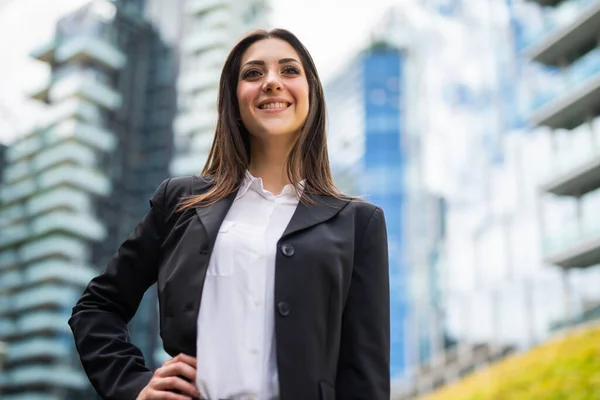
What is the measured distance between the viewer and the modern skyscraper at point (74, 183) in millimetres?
24625

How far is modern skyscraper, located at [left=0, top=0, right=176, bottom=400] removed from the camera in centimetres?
2462

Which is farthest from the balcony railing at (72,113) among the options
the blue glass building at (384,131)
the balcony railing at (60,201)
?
the blue glass building at (384,131)

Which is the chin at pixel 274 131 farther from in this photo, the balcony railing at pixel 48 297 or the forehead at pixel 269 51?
the balcony railing at pixel 48 297

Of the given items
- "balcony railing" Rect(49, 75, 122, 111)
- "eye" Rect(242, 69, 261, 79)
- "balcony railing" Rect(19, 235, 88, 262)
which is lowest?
"eye" Rect(242, 69, 261, 79)

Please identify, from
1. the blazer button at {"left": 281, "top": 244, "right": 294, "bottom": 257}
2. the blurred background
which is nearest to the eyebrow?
the blazer button at {"left": 281, "top": 244, "right": 294, "bottom": 257}

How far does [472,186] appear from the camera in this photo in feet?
62.4

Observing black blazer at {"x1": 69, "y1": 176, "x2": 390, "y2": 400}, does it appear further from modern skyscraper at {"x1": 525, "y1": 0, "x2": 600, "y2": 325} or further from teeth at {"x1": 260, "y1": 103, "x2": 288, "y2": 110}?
modern skyscraper at {"x1": 525, "y1": 0, "x2": 600, "y2": 325}

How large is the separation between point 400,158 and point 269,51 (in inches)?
1022

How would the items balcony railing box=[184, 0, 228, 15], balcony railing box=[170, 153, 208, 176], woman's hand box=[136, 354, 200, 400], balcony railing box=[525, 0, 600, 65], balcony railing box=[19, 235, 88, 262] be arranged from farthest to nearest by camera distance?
balcony railing box=[184, 0, 228, 15] < balcony railing box=[170, 153, 208, 176] < balcony railing box=[19, 235, 88, 262] < balcony railing box=[525, 0, 600, 65] < woman's hand box=[136, 354, 200, 400]

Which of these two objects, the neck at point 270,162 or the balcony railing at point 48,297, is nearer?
the neck at point 270,162

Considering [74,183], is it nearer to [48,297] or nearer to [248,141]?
[48,297]

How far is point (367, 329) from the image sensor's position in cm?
126

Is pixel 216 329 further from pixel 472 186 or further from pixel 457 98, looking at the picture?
pixel 457 98

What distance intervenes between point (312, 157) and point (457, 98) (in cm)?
→ 2001
